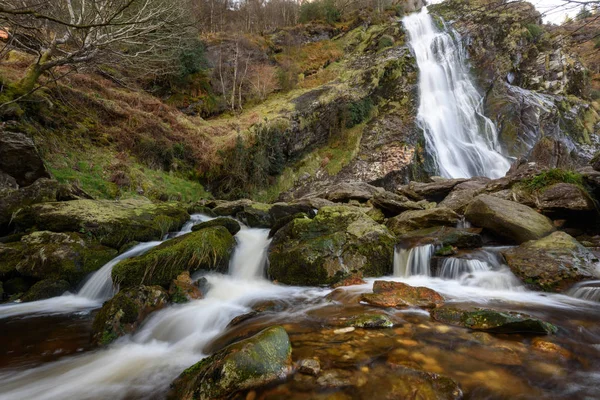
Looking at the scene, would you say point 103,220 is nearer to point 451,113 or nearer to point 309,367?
point 309,367

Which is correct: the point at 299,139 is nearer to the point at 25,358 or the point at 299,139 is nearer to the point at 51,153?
the point at 51,153

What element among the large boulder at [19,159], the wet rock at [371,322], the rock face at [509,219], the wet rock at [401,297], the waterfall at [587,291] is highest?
the large boulder at [19,159]

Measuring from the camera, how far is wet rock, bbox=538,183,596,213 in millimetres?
5656

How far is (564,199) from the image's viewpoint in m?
5.86

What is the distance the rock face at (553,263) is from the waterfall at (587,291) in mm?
97

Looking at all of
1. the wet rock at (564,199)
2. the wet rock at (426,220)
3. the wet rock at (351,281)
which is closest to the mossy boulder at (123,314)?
the wet rock at (351,281)

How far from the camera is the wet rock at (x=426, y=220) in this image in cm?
659

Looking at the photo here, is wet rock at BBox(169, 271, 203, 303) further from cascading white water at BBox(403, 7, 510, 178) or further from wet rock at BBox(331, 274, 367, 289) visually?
cascading white water at BBox(403, 7, 510, 178)

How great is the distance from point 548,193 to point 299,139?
1185cm

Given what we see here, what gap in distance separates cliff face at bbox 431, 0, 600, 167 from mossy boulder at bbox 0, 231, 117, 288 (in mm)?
20303

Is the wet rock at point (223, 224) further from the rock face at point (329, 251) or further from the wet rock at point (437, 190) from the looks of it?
the wet rock at point (437, 190)

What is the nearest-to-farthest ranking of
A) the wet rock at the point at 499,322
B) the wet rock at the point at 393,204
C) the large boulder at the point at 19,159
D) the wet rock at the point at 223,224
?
the wet rock at the point at 499,322 → the large boulder at the point at 19,159 → the wet rock at the point at 223,224 → the wet rock at the point at 393,204

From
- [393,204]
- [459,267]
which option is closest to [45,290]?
[459,267]

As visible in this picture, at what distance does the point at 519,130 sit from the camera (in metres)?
16.8
